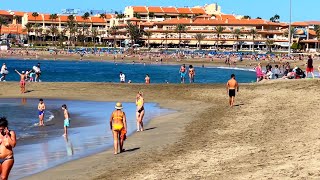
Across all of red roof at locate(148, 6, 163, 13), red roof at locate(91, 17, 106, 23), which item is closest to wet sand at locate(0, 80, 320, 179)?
red roof at locate(148, 6, 163, 13)

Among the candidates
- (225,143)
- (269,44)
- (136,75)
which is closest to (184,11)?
(269,44)

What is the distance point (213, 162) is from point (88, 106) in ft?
62.8

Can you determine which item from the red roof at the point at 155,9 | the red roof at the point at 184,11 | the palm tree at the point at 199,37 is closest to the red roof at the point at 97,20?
Result: the red roof at the point at 155,9

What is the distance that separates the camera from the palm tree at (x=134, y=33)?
510ft

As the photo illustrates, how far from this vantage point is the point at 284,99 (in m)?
26.8

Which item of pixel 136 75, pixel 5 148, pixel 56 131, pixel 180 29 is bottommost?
pixel 136 75

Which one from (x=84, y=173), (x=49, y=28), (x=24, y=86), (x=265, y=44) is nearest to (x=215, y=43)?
(x=265, y=44)

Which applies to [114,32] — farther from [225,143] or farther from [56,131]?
[225,143]

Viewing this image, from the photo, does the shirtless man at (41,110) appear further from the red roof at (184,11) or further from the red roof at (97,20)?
the red roof at (97,20)

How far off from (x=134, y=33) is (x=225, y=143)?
462ft

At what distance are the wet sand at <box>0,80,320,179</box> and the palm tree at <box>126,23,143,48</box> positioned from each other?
124434 millimetres

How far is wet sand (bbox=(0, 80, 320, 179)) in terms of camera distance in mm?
12281

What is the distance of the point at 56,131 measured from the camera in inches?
909

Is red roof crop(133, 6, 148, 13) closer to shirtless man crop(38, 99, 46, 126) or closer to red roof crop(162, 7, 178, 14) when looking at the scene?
red roof crop(162, 7, 178, 14)
